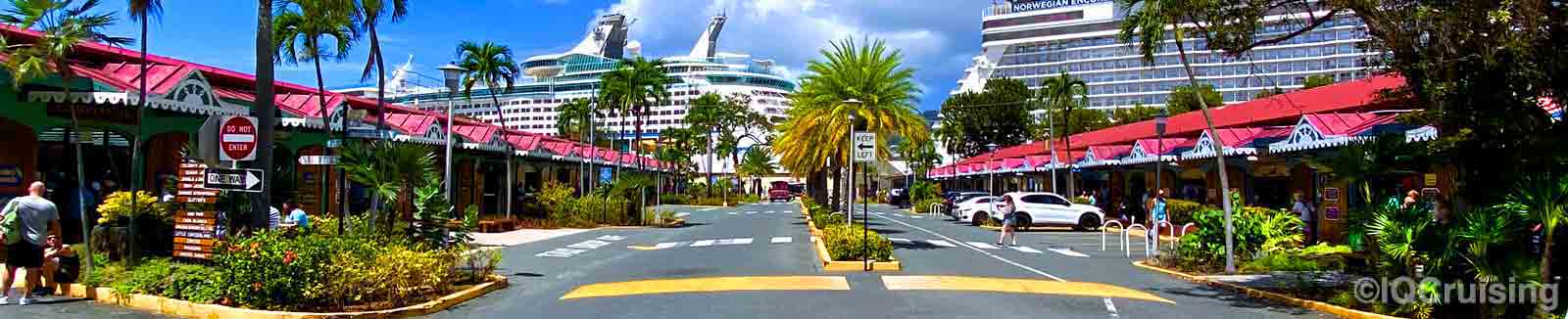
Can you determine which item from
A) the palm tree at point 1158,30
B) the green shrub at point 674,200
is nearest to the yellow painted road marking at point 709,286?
the palm tree at point 1158,30

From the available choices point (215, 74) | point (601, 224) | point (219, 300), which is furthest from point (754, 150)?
point (219, 300)

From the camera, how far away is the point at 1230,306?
11758mm

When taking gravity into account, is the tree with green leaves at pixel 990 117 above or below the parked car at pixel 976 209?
above

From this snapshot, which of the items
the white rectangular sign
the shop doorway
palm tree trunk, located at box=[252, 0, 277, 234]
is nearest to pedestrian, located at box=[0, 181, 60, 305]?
palm tree trunk, located at box=[252, 0, 277, 234]

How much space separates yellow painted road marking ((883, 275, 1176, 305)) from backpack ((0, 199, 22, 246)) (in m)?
8.98

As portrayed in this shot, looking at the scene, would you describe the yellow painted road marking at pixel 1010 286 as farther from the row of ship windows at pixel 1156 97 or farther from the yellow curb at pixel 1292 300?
the row of ship windows at pixel 1156 97

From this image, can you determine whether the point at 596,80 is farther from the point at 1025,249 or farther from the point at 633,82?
the point at 1025,249

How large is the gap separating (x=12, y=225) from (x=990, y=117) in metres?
70.3

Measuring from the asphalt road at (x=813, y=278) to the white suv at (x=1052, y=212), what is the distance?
6.55m

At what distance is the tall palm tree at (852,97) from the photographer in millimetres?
25188

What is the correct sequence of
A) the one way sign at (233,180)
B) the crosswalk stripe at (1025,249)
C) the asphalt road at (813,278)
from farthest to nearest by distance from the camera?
the crosswalk stripe at (1025,249) < the one way sign at (233,180) < the asphalt road at (813,278)

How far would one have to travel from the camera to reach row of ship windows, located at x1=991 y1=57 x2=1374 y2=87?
147000mm

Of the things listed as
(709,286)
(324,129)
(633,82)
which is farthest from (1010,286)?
(633,82)

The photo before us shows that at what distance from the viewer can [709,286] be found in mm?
13109
